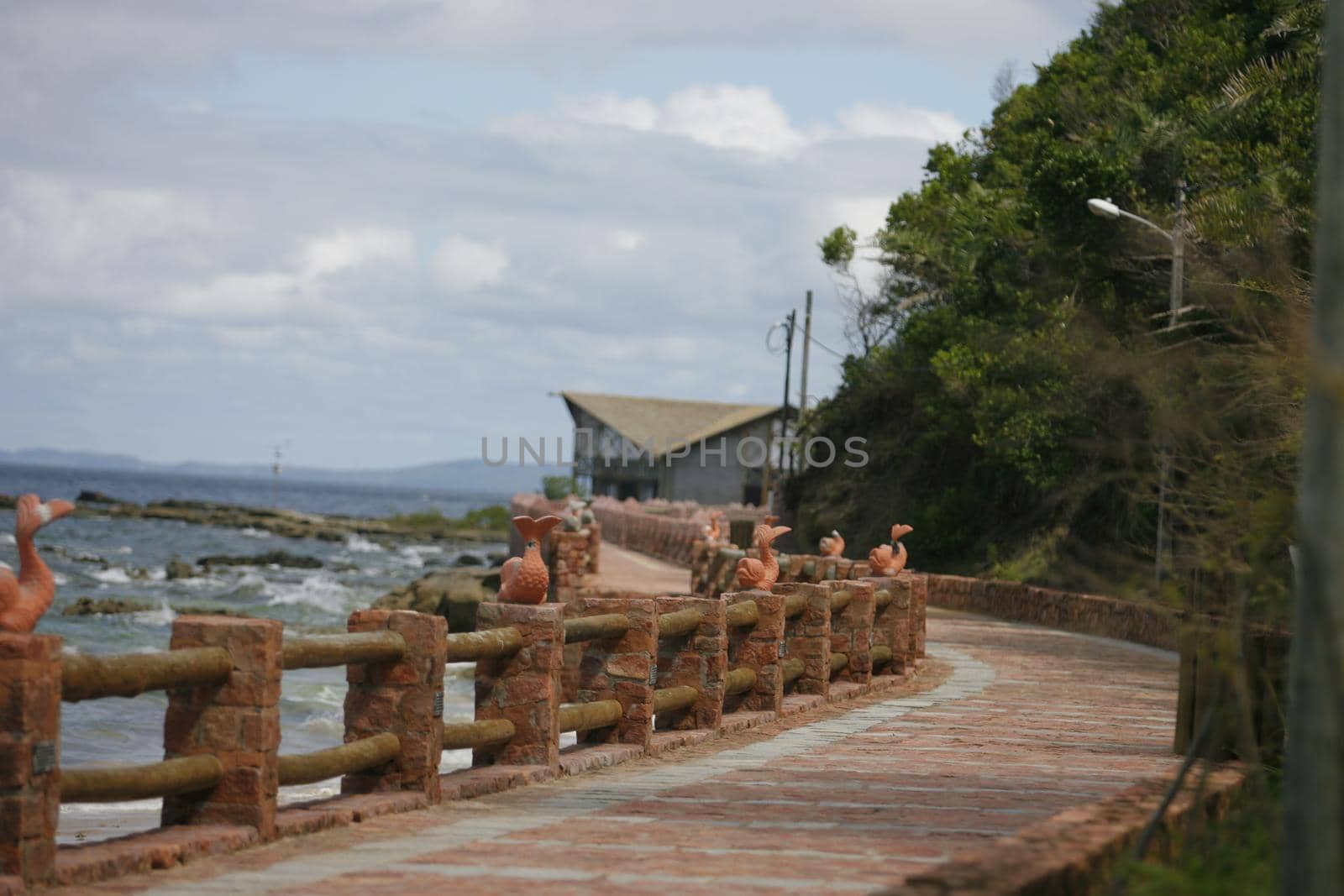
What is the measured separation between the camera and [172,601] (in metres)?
51.9

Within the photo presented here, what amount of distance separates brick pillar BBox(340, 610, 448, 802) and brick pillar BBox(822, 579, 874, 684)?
325 inches

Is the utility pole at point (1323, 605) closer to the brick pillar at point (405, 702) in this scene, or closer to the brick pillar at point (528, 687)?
the brick pillar at point (405, 702)

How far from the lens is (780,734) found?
1312 cm

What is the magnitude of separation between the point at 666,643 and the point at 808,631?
9.44 ft

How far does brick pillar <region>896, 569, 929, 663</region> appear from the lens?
1870 cm

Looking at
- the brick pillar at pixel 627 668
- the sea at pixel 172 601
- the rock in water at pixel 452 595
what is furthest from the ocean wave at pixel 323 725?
the brick pillar at pixel 627 668

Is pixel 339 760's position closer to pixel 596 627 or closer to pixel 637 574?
pixel 596 627

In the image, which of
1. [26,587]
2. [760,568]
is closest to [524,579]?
[26,587]

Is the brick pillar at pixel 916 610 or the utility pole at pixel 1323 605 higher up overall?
the utility pole at pixel 1323 605

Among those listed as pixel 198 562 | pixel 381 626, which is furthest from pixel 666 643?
pixel 198 562

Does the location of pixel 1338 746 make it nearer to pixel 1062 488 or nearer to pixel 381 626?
pixel 381 626

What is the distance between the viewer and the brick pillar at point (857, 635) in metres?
16.6

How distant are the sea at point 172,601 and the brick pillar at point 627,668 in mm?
3545

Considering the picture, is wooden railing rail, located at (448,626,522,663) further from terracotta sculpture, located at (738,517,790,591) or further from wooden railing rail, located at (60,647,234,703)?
terracotta sculpture, located at (738,517,790,591)
